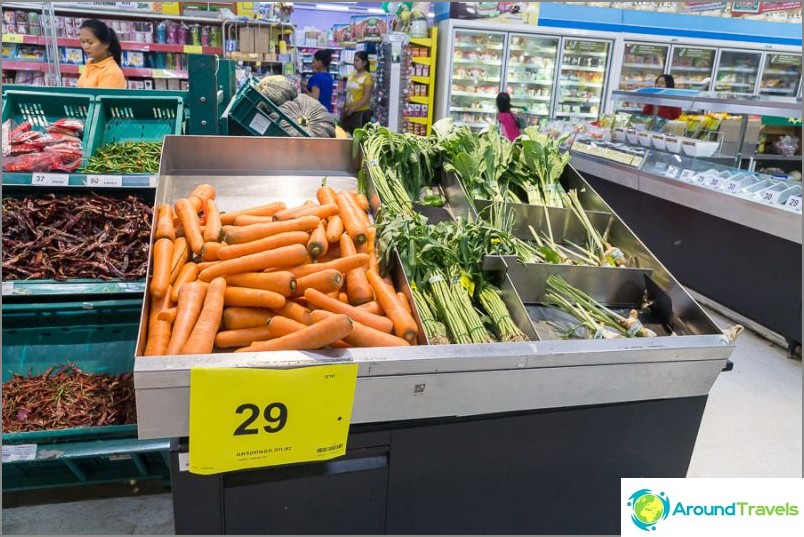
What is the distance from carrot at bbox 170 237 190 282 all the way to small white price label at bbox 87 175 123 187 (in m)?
0.68

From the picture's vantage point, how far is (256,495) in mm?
1494

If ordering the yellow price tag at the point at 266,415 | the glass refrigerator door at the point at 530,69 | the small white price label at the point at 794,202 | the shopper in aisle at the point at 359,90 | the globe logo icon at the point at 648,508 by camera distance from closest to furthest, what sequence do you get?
1. the yellow price tag at the point at 266,415
2. the globe logo icon at the point at 648,508
3. the small white price label at the point at 794,202
4. the shopper in aisle at the point at 359,90
5. the glass refrigerator door at the point at 530,69

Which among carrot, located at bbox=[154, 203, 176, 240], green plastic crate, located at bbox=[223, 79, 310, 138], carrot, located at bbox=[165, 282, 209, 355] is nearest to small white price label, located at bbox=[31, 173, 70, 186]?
carrot, located at bbox=[154, 203, 176, 240]

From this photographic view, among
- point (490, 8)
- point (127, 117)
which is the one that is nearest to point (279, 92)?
point (127, 117)

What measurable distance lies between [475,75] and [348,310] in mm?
7849

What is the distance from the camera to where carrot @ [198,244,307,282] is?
1744 millimetres

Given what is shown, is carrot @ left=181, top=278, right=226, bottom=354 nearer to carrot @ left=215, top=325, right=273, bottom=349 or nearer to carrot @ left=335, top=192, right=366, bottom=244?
carrot @ left=215, top=325, right=273, bottom=349

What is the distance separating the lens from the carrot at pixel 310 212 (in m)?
2.04

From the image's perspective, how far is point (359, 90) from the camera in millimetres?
8312

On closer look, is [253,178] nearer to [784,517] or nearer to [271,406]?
[271,406]

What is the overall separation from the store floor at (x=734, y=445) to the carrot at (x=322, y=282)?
120 centimetres

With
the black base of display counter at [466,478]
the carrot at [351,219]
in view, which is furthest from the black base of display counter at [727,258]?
the carrot at [351,219]

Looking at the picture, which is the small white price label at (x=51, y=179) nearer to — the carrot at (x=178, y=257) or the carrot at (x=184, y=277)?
the carrot at (x=178, y=257)

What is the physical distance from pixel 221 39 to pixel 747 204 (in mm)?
6757
